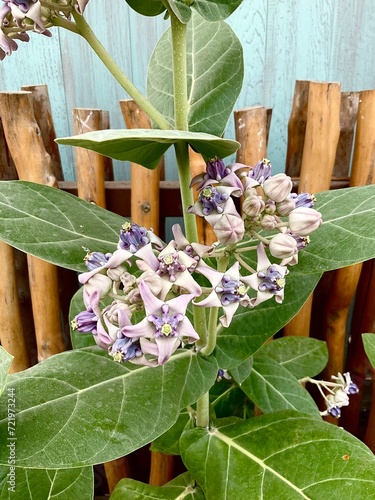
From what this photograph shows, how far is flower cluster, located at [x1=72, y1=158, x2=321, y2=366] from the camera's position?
0.33 metres

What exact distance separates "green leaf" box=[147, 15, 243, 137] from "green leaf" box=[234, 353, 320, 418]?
16.8 inches

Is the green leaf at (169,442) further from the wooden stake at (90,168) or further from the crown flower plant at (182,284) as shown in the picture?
the wooden stake at (90,168)

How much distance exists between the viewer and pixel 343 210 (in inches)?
17.8

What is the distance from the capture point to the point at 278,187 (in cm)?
38

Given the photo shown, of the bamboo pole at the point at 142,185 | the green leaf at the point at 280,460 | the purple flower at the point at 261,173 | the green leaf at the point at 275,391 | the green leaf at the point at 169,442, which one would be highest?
the purple flower at the point at 261,173

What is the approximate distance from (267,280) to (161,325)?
4.0 inches

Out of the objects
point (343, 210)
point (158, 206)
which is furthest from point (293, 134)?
point (343, 210)

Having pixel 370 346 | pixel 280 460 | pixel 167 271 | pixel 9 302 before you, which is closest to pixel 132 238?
pixel 167 271

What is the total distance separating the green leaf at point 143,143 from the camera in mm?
293

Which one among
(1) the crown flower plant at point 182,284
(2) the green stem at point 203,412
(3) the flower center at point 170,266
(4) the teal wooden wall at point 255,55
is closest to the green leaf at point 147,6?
(1) the crown flower plant at point 182,284

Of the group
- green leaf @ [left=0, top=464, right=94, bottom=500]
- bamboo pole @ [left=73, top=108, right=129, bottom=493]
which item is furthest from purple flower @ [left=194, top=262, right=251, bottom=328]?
bamboo pole @ [left=73, top=108, right=129, bottom=493]

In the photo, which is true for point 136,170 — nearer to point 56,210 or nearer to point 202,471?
point 56,210

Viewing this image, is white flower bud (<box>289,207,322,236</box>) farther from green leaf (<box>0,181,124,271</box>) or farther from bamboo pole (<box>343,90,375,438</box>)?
bamboo pole (<box>343,90,375,438</box>)

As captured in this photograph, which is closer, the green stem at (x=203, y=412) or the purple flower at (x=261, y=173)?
the purple flower at (x=261, y=173)
